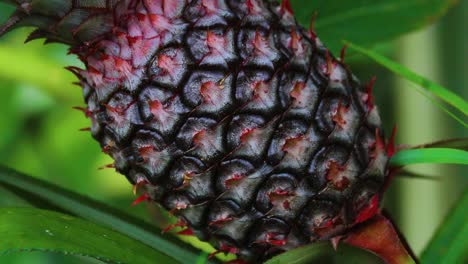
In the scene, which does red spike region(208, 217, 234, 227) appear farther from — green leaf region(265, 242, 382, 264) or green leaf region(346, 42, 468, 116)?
green leaf region(346, 42, 468, 116)

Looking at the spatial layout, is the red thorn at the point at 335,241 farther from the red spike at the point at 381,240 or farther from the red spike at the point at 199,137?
the red spike at the point at 199,137

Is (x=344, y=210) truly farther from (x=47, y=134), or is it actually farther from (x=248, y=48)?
(x=47, y=134)

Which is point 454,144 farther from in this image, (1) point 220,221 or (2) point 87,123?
(2) point 87,123

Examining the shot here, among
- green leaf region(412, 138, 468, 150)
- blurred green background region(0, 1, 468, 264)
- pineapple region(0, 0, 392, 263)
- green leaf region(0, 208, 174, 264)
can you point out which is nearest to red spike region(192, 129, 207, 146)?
pineapple region(0, 0, 392, 263)

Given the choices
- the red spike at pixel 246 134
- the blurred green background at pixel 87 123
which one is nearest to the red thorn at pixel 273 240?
the red spike at pixel 246 134

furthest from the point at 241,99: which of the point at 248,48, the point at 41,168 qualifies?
the point at 41,168
